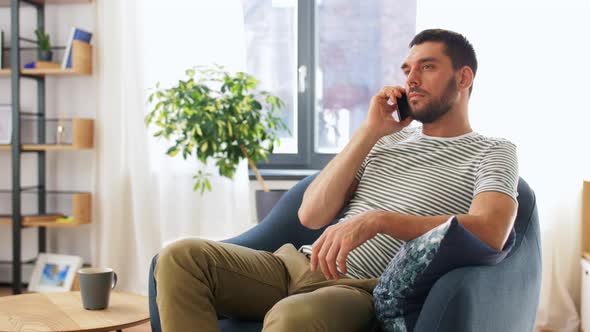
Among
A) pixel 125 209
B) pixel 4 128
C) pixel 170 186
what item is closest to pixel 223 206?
pixel 170 186

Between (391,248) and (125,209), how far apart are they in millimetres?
2318

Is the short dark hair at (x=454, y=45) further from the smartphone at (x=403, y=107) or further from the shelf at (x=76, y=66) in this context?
the shelf at (x=76, y=66)

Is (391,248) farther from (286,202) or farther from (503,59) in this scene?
(503,59)

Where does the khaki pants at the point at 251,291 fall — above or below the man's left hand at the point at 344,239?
below

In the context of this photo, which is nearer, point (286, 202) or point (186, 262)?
point (186, 262)

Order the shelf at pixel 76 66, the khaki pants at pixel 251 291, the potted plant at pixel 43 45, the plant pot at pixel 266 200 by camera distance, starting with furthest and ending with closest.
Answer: the potted plant at pixel 43 45, the shelf at pixel 76 66, the plant pot at pixel 266 200, the khaki pants at pixel 251 291

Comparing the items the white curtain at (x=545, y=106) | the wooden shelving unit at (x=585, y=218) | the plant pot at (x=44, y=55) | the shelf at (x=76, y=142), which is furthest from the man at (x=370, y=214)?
the plant pot at (x=44, y=55)

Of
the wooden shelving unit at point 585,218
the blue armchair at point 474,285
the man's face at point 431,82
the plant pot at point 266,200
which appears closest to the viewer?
the blue armchair at point 474,285

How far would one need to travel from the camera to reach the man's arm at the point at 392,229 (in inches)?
66.7

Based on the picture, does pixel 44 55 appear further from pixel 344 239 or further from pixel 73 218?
pixel 344 239

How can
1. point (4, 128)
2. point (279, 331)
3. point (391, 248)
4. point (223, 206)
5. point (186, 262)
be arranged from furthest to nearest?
point (4, 128) < point (223, 206) < point (391, 248) < point (186, 262) < point (279, 331)

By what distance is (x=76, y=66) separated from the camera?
153 inches

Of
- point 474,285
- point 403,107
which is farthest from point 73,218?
point 474,285

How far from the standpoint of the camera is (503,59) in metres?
3.46
